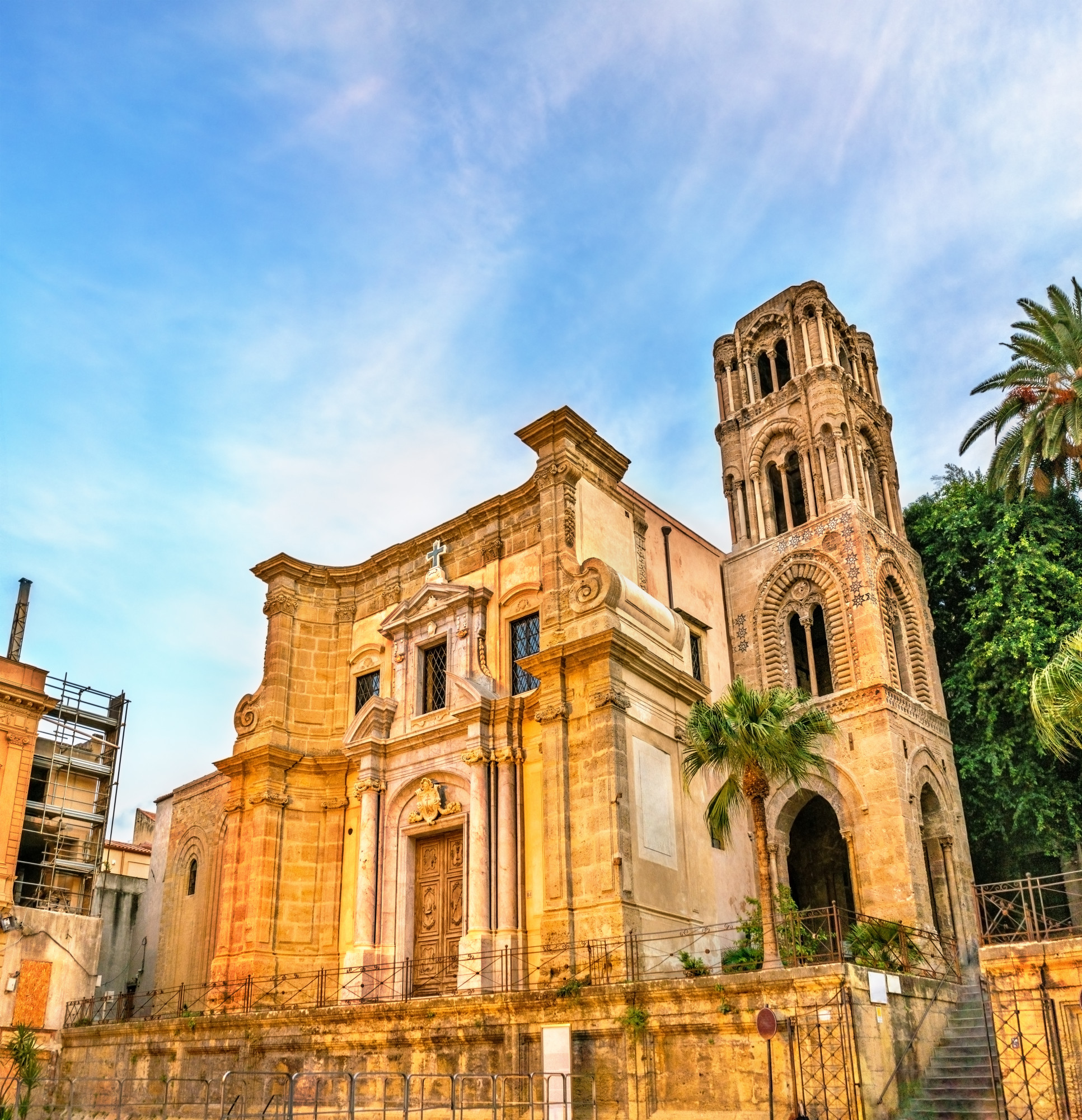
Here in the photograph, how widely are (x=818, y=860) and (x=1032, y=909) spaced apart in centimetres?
1174

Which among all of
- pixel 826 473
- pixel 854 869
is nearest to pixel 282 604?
pixel 826 473

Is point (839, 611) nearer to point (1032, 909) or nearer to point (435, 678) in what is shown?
point (435, 678)

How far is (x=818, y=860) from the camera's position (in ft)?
85.4

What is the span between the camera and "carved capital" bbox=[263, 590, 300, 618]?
2748 cm

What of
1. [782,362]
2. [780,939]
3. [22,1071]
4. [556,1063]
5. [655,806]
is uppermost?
[782,362]

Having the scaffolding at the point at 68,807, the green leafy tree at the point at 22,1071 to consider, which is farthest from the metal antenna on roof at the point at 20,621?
the green leafy tree at the point at 22,1071

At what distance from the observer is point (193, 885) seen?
3044 centimetres

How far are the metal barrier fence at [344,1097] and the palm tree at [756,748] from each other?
3.96 metres

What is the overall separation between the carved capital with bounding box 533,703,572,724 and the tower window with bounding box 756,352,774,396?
42.9 feet

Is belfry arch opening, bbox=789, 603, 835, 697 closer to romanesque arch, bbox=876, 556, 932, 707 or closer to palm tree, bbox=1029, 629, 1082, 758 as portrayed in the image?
romanesque arch, bbox=876, 556, 932, 707

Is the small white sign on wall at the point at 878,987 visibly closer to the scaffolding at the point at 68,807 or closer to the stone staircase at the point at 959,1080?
the stone staircase at the point at 959,1080

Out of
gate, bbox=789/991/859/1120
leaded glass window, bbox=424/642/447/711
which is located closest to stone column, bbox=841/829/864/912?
gate, bbox=789/991/859/1120

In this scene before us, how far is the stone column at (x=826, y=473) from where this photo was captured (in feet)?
87.0

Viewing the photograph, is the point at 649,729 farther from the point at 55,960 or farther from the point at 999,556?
the point at 55,960
